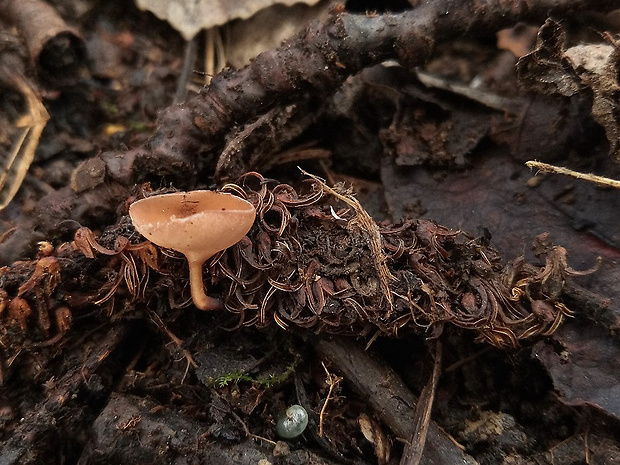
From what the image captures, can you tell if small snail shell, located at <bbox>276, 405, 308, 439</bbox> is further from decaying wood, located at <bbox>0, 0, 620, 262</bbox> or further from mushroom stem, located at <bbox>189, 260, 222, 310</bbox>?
decaying wood, located at <bbox>0, 0, 620, 262</bbox>

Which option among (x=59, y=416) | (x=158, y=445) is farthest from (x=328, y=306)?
(x=59, y=416)

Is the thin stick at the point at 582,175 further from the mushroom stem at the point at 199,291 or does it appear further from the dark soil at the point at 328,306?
the mushroom stem at the point at 199,291

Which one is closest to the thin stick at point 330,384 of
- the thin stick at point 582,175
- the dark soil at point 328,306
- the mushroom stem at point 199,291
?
the dark soil at point 328,306

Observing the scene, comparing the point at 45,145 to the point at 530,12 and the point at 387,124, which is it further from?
the point at 530,12

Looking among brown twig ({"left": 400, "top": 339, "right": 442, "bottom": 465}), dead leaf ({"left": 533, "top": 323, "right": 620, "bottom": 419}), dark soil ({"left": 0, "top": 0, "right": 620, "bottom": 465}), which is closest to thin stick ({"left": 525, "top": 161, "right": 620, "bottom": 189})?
dark soil ({"left": 0, "top": 0, "right": 620, "bottom": 465})

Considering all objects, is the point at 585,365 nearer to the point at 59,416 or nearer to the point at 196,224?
the point at 196,224

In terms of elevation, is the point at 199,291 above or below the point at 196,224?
below

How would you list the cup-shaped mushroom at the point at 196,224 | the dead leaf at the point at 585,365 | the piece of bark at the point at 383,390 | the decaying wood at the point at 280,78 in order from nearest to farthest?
the cup-shaped mushroom at the point at 196,224 → the dead leaf at the point at 585,365 → the piece of bark at the point at 383,390 → the decaying wood at the point at 280,78
